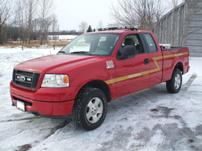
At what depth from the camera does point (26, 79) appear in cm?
432

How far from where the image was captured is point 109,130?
176 inches

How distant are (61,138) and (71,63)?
49.7 inches

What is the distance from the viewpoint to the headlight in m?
4.00

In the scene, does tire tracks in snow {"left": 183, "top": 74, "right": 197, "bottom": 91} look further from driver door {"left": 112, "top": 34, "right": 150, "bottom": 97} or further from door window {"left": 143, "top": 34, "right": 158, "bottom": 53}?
driver door {"left": 112, "top": 34, "right": 150, "bottom": 97}

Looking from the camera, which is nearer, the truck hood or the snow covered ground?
the snow covered ground

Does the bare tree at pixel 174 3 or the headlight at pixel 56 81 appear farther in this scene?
the bare tree at pixel 174 3

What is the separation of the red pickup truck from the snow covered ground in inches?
15.2

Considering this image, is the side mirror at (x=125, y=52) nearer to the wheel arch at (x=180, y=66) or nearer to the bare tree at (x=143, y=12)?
the wheel arch at (x=180, y=66)

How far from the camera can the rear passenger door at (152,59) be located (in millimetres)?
5875

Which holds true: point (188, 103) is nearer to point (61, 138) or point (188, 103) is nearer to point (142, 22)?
point (61, 138)

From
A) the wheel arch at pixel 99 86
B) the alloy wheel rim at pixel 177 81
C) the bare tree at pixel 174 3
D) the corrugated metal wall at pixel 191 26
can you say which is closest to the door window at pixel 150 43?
the alloy wheel rim at pixel 177 81

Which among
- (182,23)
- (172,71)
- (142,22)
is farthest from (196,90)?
(142,22)

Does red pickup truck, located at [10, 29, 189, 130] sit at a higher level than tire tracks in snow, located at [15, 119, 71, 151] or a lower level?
higher

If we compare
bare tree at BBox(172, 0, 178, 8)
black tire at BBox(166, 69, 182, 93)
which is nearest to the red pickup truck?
black tire at BBox(166, 69, 182, 93)
